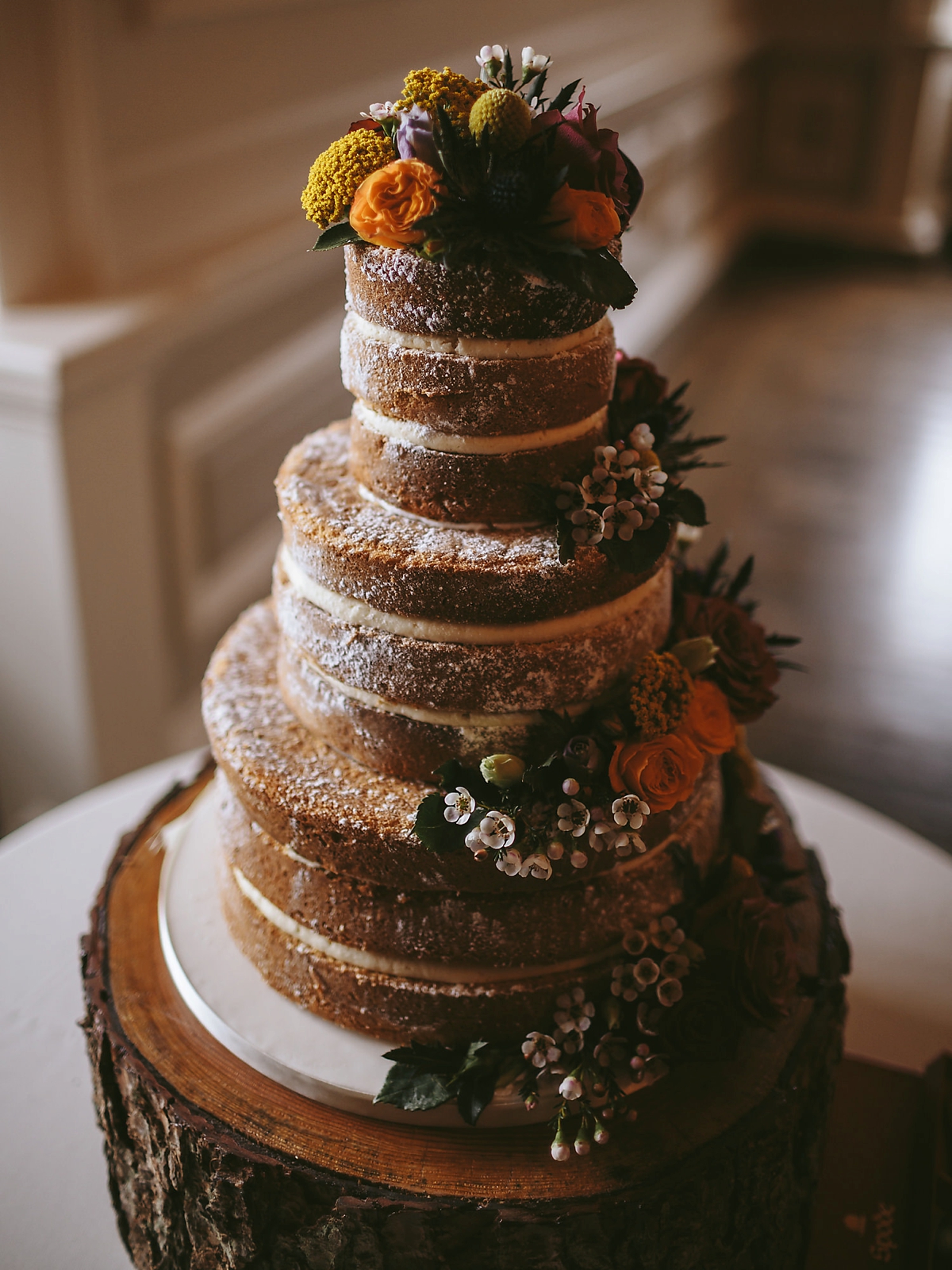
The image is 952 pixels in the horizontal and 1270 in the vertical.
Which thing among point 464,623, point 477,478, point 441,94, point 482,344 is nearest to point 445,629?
point 464,623

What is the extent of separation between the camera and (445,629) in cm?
113

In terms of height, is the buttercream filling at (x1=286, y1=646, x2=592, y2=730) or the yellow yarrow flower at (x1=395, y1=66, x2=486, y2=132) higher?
the yellow yarrow flower at (x1=395, y1=66, x2=486, y2=132)

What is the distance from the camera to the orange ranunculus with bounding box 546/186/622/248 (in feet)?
3.31

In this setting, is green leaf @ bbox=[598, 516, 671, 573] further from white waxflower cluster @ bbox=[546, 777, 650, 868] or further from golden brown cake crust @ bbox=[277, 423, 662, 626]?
white waxflower cluster @ bbox=[546, 777, 650, 868]

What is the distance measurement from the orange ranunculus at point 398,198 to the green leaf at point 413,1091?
0.80m

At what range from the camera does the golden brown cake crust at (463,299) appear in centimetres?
105

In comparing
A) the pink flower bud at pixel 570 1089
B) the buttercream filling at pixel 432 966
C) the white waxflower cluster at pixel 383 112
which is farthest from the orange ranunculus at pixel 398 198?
the pink flower bud at pixel 570 1089

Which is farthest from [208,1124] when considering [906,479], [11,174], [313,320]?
[906,479]

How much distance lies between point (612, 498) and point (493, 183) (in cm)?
31

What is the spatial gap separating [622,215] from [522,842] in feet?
1.98

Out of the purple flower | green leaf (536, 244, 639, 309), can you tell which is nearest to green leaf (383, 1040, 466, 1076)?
green leaf (536, 244, 639, 309)

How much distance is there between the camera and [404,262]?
3.47 ft

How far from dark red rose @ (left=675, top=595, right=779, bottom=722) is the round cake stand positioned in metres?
0.35

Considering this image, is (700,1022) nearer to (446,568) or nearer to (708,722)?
(708,722)
